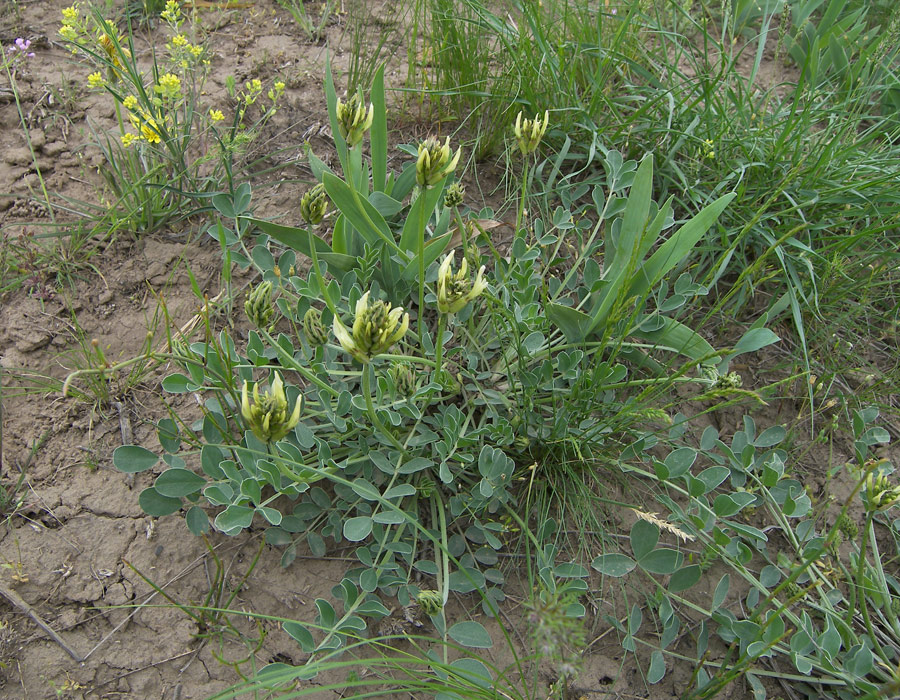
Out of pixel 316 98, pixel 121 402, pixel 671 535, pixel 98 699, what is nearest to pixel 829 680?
pixel 671 535

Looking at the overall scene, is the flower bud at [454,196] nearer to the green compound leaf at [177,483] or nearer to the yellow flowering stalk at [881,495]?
the green compound leaf at [177,483]

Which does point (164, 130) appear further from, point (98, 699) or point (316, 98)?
point (98, 699)

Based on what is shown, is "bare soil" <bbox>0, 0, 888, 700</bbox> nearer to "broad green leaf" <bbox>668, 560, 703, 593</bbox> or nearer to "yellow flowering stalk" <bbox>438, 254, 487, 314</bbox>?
"broad green leaf" <bbox>668, 560, 703, 593</bbox>

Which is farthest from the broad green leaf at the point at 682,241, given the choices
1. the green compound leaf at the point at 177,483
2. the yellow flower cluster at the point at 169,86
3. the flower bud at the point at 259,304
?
the yellow flower cluster at the point at 169,86

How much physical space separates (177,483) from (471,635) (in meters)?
0.90

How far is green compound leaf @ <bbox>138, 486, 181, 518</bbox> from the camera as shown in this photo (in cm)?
188

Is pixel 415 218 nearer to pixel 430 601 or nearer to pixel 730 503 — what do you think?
pixel 430 601

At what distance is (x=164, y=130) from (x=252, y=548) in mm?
1470

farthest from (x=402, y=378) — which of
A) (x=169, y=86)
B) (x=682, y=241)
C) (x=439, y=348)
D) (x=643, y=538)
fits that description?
(x=169, y=86)

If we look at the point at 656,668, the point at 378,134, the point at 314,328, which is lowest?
the point at 656,668

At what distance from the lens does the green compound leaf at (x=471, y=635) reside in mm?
1790

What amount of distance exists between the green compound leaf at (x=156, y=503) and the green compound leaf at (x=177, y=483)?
4cm

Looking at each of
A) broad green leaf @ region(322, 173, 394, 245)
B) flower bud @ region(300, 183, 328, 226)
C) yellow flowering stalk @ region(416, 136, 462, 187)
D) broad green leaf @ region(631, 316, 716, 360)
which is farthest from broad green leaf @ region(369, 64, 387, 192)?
broad green leaf @ region(631, 316, 716, 360)

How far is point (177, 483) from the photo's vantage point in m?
A: 1.88
